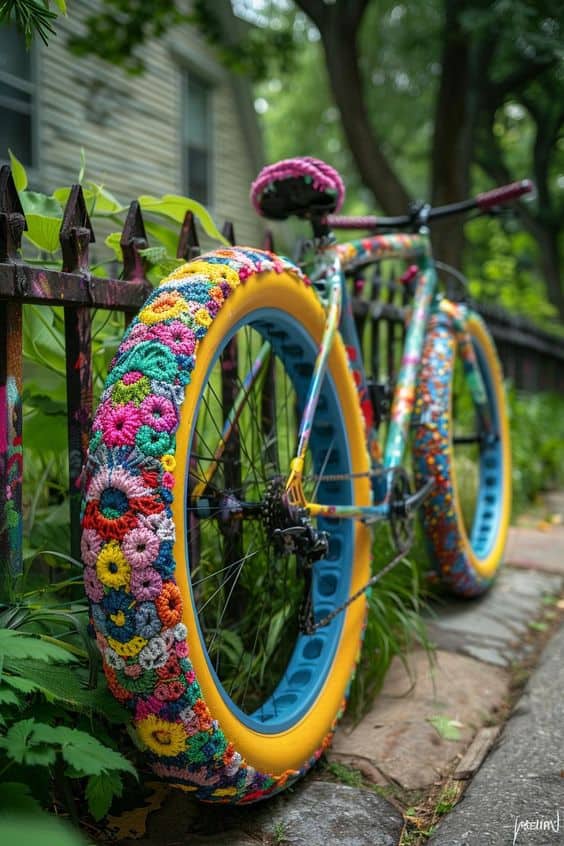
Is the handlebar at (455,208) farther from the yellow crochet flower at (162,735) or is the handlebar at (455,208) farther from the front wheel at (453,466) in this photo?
the yellow crochet flower at (162,735)

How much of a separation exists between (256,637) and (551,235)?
17240mm

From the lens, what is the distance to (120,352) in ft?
4.32

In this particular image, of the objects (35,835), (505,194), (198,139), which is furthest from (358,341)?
(198,139)

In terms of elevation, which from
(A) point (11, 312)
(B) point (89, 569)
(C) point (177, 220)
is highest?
(C) point (177, 220)

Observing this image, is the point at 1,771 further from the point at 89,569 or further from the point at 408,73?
the point at 408,73

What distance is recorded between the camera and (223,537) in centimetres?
192

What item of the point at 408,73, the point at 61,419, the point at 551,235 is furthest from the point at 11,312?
the point at 551,235

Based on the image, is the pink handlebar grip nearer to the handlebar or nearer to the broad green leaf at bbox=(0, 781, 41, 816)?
the handlebar

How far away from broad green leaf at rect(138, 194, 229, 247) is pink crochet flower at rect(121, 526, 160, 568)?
96 cm

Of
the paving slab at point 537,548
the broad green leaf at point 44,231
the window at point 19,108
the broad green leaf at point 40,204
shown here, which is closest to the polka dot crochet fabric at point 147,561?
the broad green leaf at point 44,231

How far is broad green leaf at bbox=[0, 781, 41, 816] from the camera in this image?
1.01 metres

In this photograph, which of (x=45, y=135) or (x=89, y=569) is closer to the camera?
(x=89, y=569)

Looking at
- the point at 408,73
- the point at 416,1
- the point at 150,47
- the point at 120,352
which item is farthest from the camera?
the point at 408,73

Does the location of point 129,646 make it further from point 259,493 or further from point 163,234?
point 163,234
